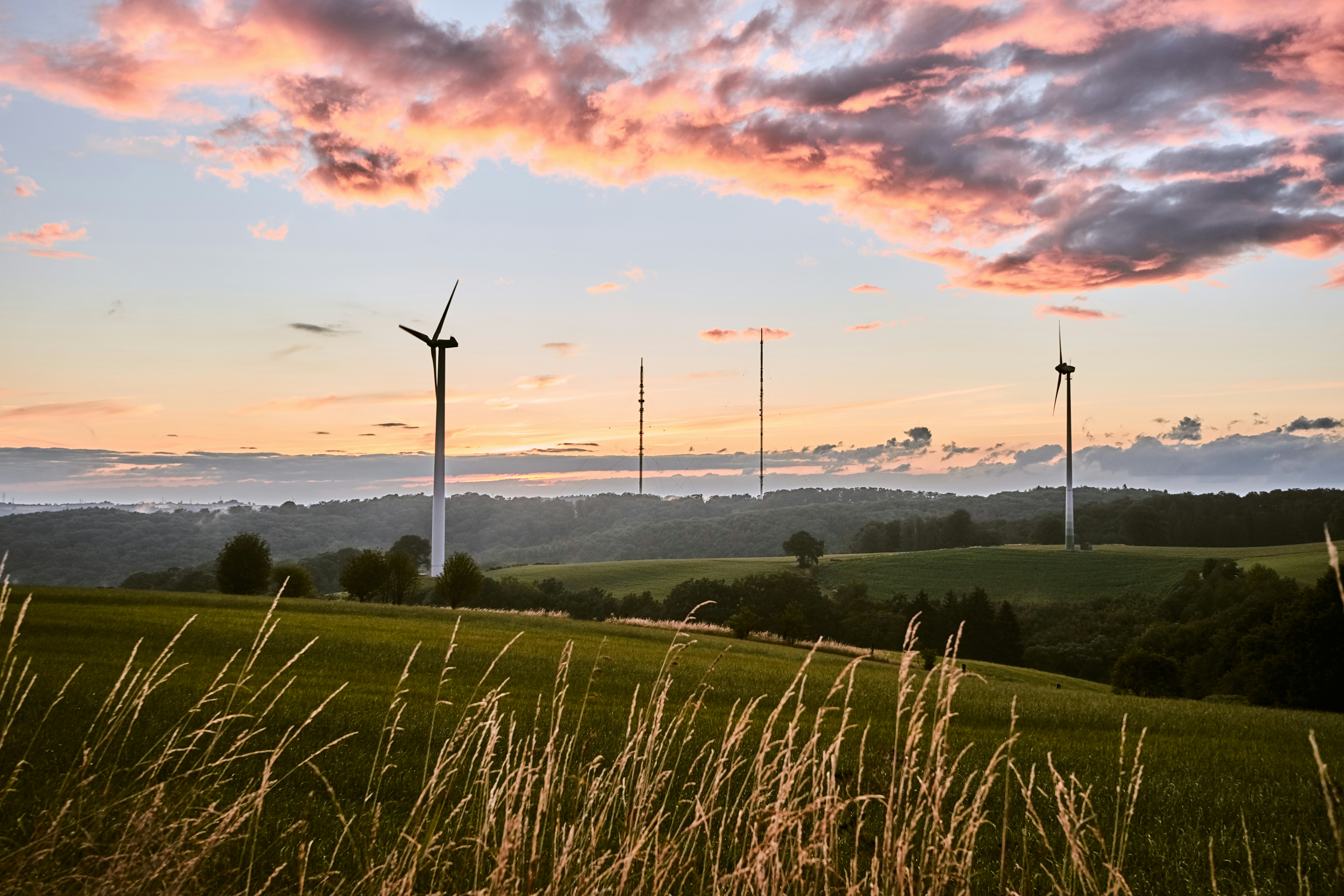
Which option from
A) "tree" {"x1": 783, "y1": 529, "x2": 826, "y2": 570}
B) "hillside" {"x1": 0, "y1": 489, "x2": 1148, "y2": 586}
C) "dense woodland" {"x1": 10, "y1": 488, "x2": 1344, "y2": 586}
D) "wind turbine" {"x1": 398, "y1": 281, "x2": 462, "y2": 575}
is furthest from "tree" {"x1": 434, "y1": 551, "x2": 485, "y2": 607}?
"hillside" {"x1": 0, "y1": 489, "x2": 1148, "y2": 586}

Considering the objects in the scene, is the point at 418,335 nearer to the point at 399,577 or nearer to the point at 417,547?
the point at 399,577

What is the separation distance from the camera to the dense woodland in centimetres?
12975

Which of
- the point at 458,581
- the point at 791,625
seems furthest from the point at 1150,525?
the point at 458,581

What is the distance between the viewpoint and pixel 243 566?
59844 mm

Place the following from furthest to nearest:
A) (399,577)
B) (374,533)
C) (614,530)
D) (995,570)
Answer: (614,530), (374,533), (995,570), (399,577)

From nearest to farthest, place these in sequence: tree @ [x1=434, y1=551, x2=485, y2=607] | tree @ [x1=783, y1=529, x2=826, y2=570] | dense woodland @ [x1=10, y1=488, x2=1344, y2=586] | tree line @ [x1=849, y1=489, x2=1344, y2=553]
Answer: tree @ [x1=434, y1=551, x2=485, y2=607]
tree @ [x1=783, y1=529, x2=826, y2=570]
dense woodland @ [x1=10, y1=488, x2=1344, y2=586]
tree line @ [x1=849, y1=489, x2=1344, y2=553]

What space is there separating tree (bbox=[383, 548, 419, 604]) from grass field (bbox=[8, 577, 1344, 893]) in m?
16.9

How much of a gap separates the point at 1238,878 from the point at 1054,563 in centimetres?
11611

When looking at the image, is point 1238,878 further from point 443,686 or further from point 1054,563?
point 1054,563

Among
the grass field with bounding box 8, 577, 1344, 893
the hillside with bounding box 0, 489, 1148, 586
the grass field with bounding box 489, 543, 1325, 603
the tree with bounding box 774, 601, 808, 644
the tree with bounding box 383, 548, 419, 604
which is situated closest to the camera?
the grass field with bounding box 8, 577, 1344, 893

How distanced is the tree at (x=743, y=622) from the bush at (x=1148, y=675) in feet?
70.6

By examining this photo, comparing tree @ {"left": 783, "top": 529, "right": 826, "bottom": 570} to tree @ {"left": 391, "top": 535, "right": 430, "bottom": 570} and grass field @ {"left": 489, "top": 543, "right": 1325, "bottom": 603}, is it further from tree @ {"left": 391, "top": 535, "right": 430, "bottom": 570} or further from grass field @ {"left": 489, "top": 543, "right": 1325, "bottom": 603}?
tree @ {"left": 391, "top": 535, "right": 430, "bottom": 570}

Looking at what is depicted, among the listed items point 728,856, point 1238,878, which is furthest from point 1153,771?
point 728,856

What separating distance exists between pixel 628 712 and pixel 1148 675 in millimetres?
40759
